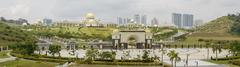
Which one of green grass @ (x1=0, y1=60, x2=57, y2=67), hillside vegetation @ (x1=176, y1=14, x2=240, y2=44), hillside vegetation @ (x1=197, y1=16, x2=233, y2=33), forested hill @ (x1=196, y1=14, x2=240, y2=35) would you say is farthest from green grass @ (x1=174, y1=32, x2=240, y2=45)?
green grass @ (x1=0, y1=60, x2=57, y2=67)

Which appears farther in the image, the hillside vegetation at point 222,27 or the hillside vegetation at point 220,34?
the hillside vegetation at point 222,27

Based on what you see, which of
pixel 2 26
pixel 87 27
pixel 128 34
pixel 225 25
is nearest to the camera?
pixel 128 34

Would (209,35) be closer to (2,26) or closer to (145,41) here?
(145,41)

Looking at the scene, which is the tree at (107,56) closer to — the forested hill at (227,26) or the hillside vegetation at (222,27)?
the forested hill at (227,26)

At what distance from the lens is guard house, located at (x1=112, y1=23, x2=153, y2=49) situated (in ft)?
302

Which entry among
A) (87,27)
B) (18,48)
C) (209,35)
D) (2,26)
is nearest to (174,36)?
(209,35)

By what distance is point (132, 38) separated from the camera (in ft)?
305

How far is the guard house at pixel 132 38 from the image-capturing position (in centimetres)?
9206

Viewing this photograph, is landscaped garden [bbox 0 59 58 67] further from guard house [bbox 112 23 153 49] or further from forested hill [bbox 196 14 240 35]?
forested hill [bbox 196 14 240 35]

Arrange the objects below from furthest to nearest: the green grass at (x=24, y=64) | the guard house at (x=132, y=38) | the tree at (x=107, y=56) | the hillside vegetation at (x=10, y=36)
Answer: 1. the hillside vegetation at (x=10, y=36)
2. the guard house at (x=132, y=38)
3. the tree at (x=107, y=56)
4. the green grass at (x=24, y=64)

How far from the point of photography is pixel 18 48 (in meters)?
75.8

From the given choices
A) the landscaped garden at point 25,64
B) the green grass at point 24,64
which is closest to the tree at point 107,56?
the landscaped garden at point 25,64

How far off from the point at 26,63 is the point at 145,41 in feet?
121

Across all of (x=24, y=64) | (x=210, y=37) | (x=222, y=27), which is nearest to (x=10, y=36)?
(x=24, y=64)
